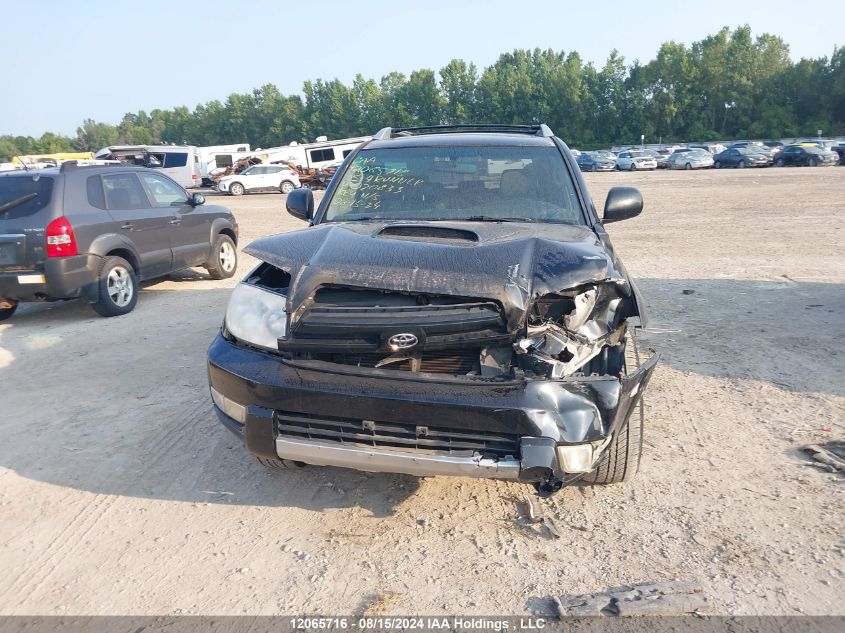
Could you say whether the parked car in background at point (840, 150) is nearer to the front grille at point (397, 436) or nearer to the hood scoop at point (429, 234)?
the hood scoop at point (429, 234)

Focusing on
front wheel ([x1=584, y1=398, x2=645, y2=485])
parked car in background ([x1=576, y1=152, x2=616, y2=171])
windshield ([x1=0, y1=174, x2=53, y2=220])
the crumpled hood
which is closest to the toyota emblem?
the crumpled hood

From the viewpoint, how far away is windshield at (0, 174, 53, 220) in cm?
718

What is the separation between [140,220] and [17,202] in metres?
1.41

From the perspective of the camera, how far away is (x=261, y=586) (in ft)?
9.62

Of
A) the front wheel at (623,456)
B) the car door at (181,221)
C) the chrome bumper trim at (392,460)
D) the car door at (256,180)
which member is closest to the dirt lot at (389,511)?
the front wheel at (623,456)

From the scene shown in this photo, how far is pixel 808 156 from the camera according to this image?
38.5 metres

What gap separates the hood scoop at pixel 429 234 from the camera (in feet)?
11.6

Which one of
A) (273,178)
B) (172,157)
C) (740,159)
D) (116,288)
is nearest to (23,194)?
(116,288)

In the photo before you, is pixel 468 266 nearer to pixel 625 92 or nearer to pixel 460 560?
pixel 460 560

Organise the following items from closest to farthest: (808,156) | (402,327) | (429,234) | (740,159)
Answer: (402,327), (429,234), (808,156), (740,159)

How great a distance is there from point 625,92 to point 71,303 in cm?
8634

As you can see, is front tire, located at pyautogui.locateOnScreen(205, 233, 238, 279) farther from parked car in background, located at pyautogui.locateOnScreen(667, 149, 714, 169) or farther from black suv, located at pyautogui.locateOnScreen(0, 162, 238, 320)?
parked car in background, located at pyautogui.locateOnScreen(667, 149, 714, 169)

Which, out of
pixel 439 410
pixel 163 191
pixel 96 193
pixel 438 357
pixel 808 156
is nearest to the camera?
pixel 439 410

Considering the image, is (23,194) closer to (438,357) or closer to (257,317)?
(257,317)
